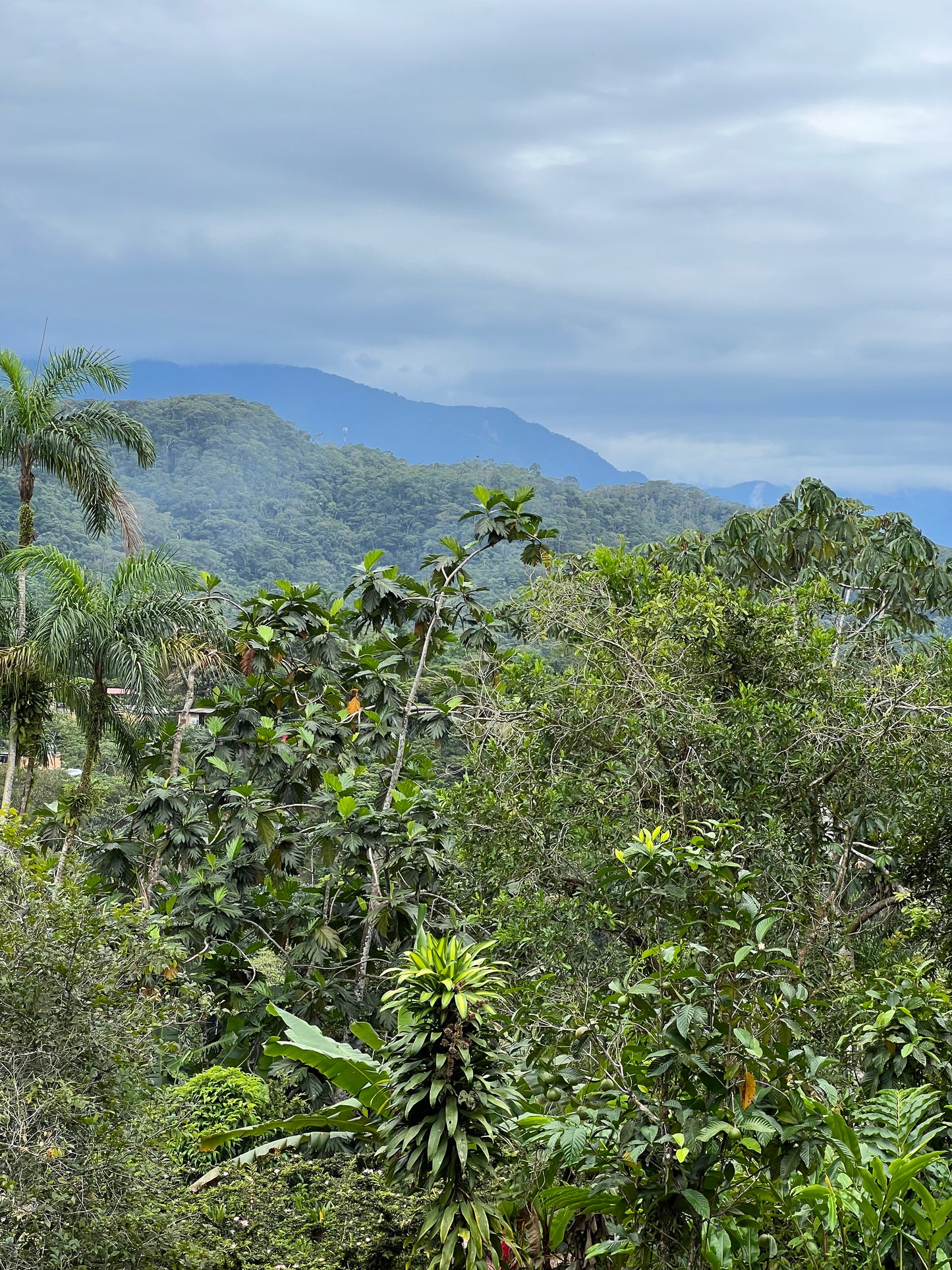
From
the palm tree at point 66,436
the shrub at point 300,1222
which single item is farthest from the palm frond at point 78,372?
the shrub at point 300,1222

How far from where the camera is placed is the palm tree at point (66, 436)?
37.5ft

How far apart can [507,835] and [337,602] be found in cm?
255

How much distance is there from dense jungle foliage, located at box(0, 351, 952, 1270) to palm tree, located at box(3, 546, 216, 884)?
1493 mm

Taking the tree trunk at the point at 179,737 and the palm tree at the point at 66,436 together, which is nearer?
the tree trunk at the point at 179,737

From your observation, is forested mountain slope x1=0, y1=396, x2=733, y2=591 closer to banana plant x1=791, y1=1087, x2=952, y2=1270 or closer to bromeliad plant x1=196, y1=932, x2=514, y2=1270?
bromeliad plant x1=196, y1=932, x2=514, y2=1270

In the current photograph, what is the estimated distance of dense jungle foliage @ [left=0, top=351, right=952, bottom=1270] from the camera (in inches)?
142

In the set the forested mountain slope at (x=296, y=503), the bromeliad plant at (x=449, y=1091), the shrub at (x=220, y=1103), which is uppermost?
the forested mountain slope at (x=296, y=503)

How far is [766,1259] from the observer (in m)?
3.77

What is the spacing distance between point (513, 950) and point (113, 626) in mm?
6166

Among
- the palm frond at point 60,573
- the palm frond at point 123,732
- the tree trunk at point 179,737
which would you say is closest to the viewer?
the tree trunk at point 179,737

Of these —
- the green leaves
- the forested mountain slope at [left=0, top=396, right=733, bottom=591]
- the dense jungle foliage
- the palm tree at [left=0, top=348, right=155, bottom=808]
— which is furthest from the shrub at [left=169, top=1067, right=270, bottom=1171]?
the forested mountain slope at [left=0, top=396, right=733, bottom=591]

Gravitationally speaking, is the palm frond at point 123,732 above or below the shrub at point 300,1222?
above

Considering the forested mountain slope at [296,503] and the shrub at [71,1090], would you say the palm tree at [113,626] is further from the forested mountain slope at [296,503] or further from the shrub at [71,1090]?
the forested mountain slope at [296,503]

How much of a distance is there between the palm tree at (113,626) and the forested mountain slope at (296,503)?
75.2ft
